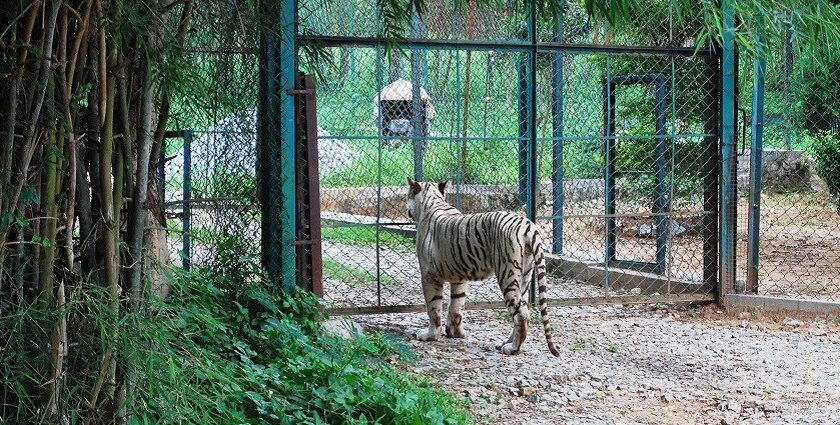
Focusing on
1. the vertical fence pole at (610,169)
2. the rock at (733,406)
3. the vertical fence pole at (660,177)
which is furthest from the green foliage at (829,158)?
the rock at (733,406)

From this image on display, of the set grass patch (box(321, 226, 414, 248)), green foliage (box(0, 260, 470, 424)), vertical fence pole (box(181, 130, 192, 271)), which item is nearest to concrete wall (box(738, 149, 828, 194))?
grass patch (box(321, 226, 414, 248))

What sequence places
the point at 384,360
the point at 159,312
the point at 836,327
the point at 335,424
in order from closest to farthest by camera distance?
1. the point at 159,312
2. the point at 335,424
3. the point at 384,360
4. the point at 836,327

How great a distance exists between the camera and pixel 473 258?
703 centimetres

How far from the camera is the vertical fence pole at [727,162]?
7.80 m

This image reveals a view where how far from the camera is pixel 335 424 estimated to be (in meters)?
4.12

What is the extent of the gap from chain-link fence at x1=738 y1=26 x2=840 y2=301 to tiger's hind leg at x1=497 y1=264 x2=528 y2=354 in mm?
2244

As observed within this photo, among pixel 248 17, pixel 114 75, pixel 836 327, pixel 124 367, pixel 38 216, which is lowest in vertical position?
pixel 836 327

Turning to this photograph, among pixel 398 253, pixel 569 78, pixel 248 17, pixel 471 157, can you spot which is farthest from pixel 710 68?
pixel 248 17

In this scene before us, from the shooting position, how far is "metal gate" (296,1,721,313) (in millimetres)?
7578

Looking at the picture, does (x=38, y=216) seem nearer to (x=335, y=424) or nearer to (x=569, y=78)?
(x=335, y=424)

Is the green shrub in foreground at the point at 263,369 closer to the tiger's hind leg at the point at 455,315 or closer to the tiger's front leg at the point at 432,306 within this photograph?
the tiger's front leg at the point at 432,306

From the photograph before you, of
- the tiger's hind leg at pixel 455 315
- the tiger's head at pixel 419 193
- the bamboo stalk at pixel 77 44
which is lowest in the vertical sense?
the tiger's hind leg at pixel 455 315

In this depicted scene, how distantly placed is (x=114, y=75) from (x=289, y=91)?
3443 millimetres

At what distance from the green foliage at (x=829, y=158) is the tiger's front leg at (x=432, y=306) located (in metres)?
6.14
